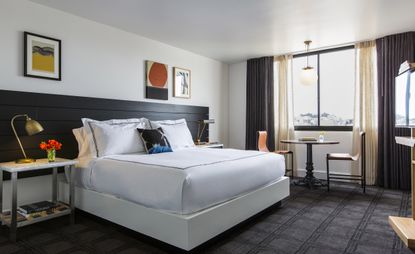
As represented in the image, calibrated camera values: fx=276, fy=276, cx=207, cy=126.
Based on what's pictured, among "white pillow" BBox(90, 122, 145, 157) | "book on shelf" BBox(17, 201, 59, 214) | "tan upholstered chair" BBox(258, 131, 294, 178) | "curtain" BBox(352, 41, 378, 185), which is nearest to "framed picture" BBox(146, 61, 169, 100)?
"white pillow" BBox(90, 122, 145, 157)

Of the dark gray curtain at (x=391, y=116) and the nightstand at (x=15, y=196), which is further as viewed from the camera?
the dark gray curtain at (x=391, y=116)

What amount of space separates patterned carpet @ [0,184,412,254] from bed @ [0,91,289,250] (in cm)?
13

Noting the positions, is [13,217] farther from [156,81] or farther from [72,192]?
[156,81]

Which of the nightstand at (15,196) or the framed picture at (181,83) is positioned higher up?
the framed picture at (181,83)

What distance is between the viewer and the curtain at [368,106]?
14.6ft

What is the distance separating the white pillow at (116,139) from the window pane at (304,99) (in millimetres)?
3275

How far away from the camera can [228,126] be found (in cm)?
623

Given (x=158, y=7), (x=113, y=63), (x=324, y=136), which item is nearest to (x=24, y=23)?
(x=113, y=63)

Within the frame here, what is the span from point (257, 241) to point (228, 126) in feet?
13.2

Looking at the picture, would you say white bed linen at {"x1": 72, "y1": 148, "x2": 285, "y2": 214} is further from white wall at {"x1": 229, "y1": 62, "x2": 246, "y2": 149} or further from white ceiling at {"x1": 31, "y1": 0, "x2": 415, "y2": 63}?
white wall at {"x1": 229, "y1": 62, "x2": 246, "y2": 149}

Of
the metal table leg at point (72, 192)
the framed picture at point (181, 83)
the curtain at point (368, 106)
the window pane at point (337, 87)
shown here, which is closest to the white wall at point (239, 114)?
the window pane at point (337, 87)

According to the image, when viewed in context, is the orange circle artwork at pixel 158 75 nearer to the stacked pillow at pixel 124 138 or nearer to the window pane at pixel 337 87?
the stacked pillow at pixel 124 138

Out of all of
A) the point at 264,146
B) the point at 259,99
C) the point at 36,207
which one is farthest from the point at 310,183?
the point at 36,207

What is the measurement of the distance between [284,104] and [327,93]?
79 cm
